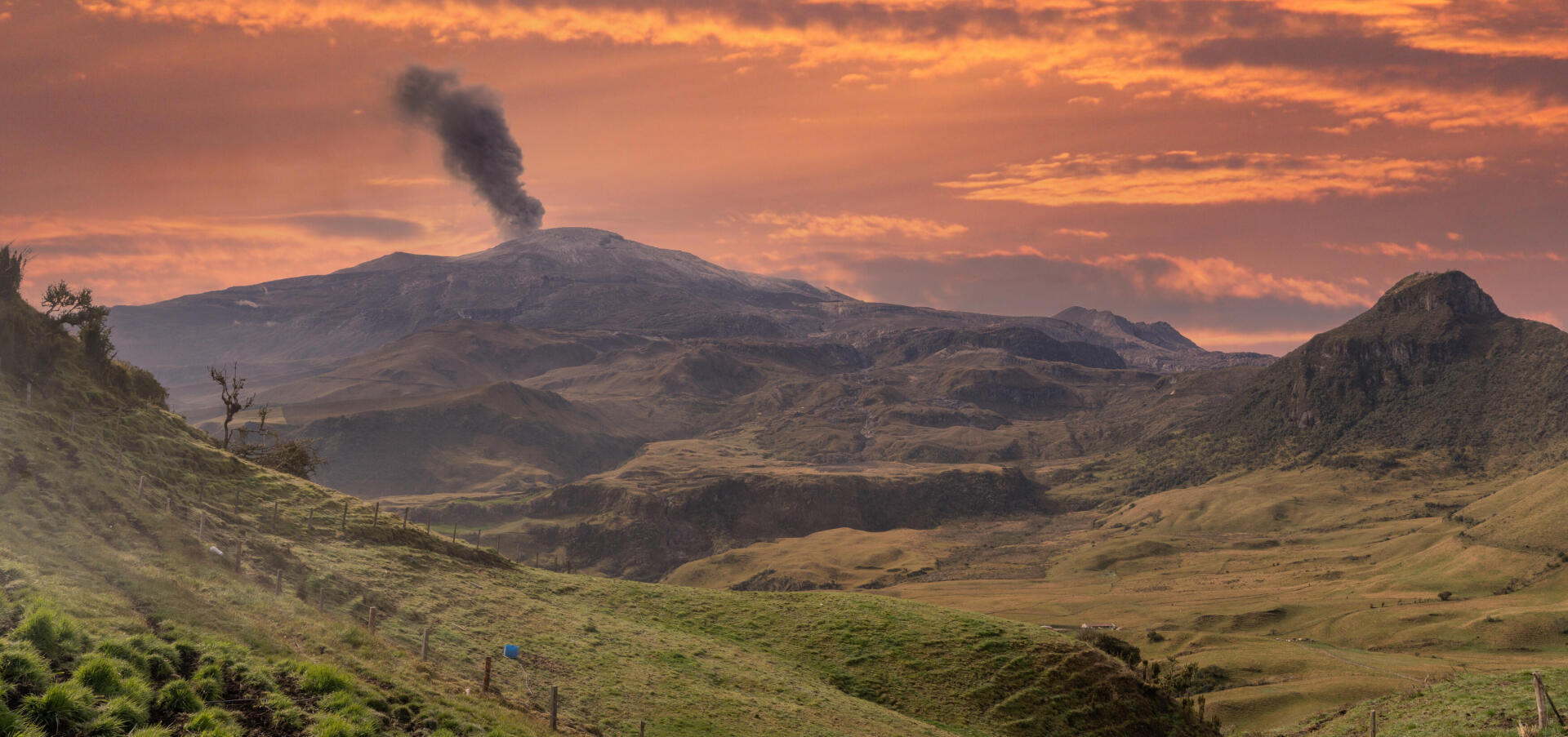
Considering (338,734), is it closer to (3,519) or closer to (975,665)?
(3,519)

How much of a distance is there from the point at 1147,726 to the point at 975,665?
32.7 feet

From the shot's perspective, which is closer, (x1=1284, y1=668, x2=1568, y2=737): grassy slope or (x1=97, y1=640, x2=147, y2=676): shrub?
(x1=97, y1=640, x2=147, y2=676): shrub

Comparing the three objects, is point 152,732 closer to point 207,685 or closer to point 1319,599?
point 207,685

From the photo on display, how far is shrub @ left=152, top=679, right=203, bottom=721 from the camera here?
18.9 m

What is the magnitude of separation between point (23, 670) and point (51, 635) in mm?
1946

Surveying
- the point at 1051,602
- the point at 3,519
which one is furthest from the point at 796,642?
the point at 1051,602

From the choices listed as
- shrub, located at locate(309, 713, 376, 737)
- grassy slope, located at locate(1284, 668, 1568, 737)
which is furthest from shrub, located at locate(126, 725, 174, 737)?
grassy slope, located at locate(1284, 668, 1568, 737)

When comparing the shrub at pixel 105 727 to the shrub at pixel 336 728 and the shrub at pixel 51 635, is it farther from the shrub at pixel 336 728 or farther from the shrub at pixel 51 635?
the shrub at pixel 336 728

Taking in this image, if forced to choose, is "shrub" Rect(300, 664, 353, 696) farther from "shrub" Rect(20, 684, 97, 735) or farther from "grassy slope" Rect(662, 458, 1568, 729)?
"grassy slope" Rect(662, 458, 1568, 729)

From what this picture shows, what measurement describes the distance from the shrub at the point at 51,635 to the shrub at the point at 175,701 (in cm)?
216

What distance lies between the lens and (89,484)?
34.5 metres

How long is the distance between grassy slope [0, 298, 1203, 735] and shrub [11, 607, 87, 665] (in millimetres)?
1280

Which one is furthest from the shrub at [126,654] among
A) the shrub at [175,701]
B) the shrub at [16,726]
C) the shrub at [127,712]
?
the shrub at [16,726]

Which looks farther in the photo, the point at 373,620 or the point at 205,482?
the point at 205,482
